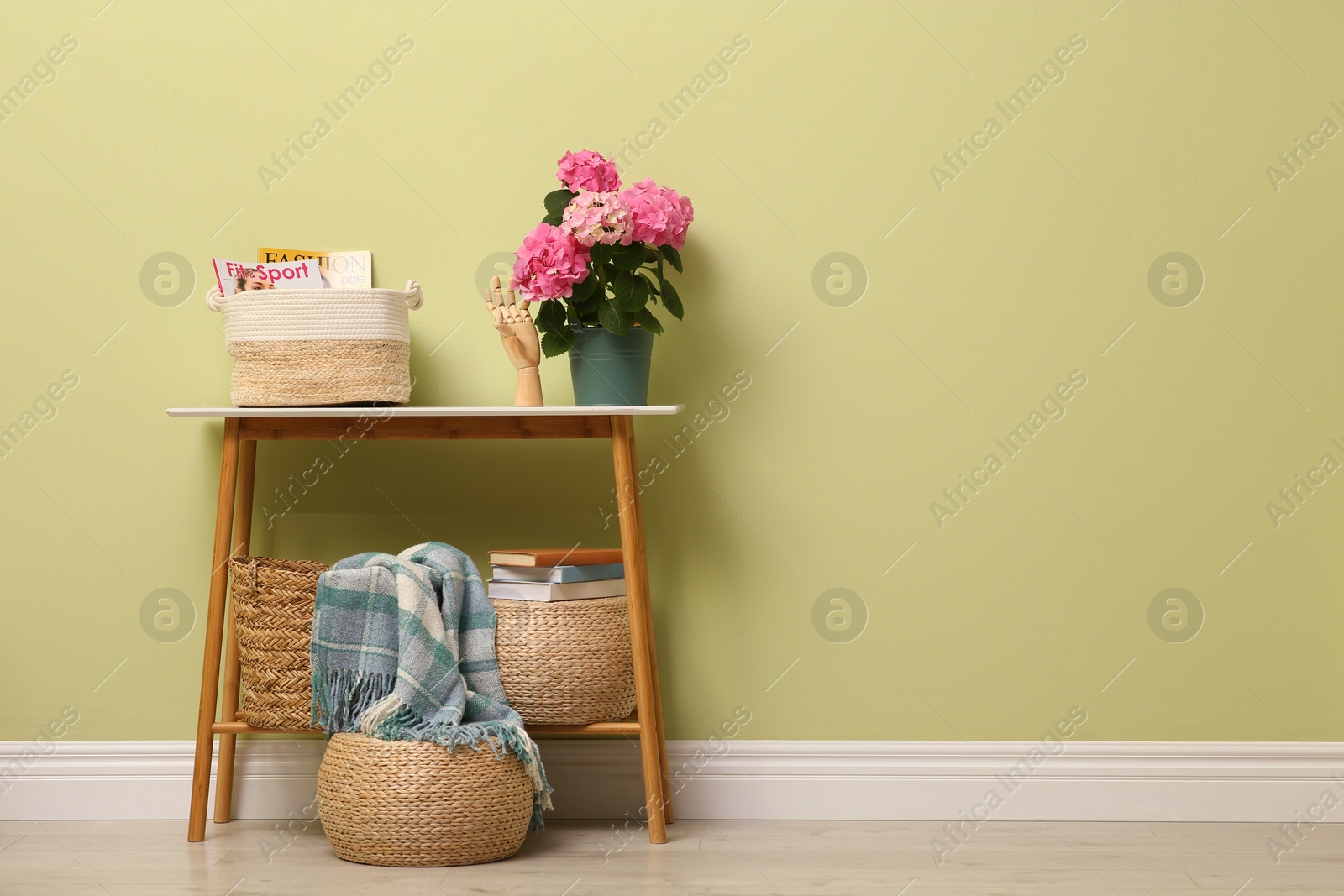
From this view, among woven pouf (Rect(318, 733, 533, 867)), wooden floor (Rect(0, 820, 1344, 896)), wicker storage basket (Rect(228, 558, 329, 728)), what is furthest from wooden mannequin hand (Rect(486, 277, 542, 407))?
wooden floor (Rect(0, 820, 1344, 896))

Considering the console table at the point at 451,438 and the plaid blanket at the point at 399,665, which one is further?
the console table at the point at 451,438

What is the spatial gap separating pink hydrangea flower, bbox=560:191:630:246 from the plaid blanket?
62 cm

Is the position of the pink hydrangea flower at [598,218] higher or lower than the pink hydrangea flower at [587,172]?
lower

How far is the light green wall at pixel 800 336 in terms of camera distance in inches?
83.0

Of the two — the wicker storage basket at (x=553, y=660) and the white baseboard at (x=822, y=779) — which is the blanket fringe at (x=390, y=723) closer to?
the wicker storage basket at (x=553, y=660)

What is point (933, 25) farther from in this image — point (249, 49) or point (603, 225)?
point (249, 49)

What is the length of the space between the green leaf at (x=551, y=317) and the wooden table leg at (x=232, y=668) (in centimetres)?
60

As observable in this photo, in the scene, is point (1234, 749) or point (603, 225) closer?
point (603, 225)

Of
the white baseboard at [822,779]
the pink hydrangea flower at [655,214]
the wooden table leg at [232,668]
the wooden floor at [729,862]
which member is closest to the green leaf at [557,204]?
the pink hydrangea flower at [655,214]

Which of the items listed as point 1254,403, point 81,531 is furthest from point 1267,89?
point 81,531

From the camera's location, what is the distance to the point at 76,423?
7.13 feet

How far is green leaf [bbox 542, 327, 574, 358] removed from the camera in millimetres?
1969

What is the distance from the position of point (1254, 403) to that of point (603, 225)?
4.20 feet

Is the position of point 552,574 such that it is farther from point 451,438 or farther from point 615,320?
point 615,320
